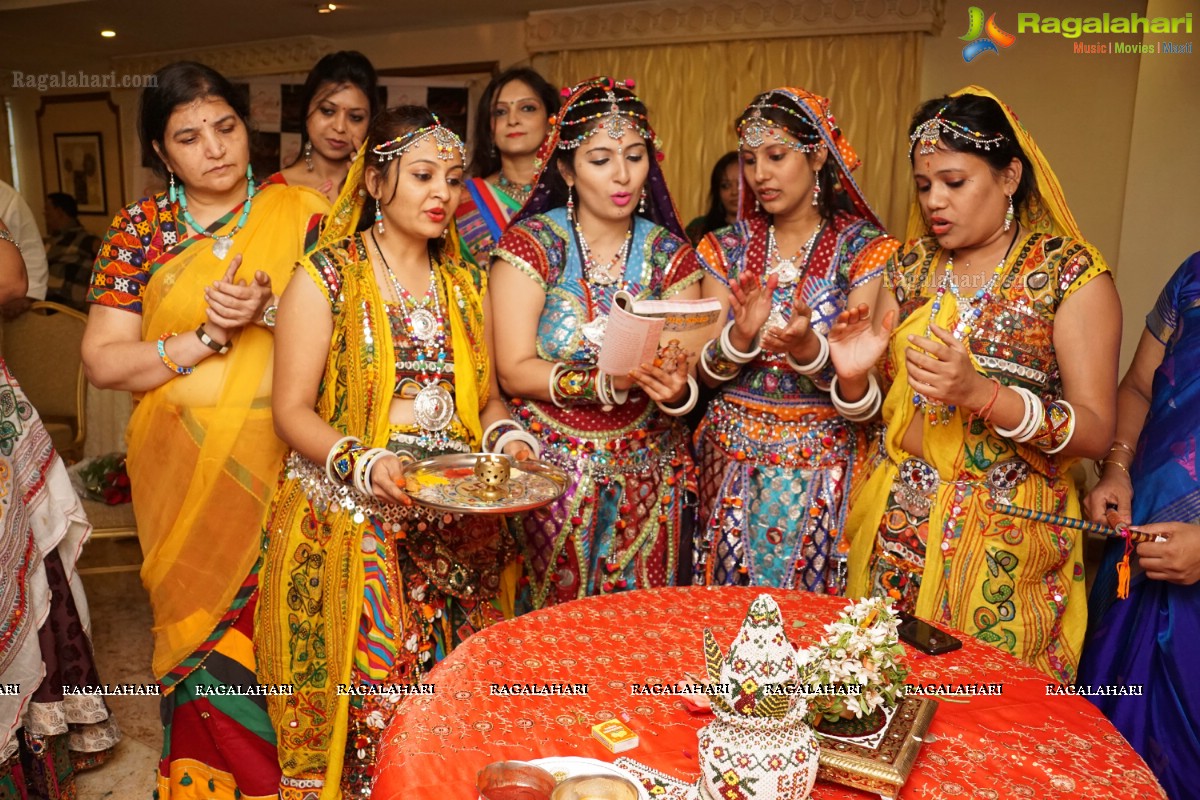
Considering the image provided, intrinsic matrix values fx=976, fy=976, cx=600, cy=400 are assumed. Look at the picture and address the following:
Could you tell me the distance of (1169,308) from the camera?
8.23 ft

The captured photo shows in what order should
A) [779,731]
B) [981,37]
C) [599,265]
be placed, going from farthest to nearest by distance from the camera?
[981,37] → [599,265] → [779,731]

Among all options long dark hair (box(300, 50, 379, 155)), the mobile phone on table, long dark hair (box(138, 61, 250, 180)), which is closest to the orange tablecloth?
the mobile phone on table

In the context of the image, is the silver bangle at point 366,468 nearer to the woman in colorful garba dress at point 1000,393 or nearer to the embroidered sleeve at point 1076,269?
the woman in colorful garba dress at point 1000,393

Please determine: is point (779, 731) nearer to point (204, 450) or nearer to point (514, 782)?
point (514, 782)

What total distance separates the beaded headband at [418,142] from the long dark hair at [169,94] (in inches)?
22.2

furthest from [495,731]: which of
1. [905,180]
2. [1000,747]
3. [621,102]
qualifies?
[905,180]

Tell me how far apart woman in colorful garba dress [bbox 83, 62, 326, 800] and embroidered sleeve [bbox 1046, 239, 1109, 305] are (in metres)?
1.94

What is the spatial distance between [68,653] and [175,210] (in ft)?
4.26

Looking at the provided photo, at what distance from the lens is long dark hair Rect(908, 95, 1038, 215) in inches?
90.6

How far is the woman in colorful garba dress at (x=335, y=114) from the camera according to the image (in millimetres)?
3358

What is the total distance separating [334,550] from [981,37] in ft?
16.0

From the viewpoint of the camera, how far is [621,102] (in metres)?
2.67

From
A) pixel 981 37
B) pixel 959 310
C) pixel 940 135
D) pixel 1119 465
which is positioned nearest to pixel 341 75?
pixel 940 135

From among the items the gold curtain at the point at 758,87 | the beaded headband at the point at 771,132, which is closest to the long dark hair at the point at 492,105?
the beaded headband at the point at 771,132
